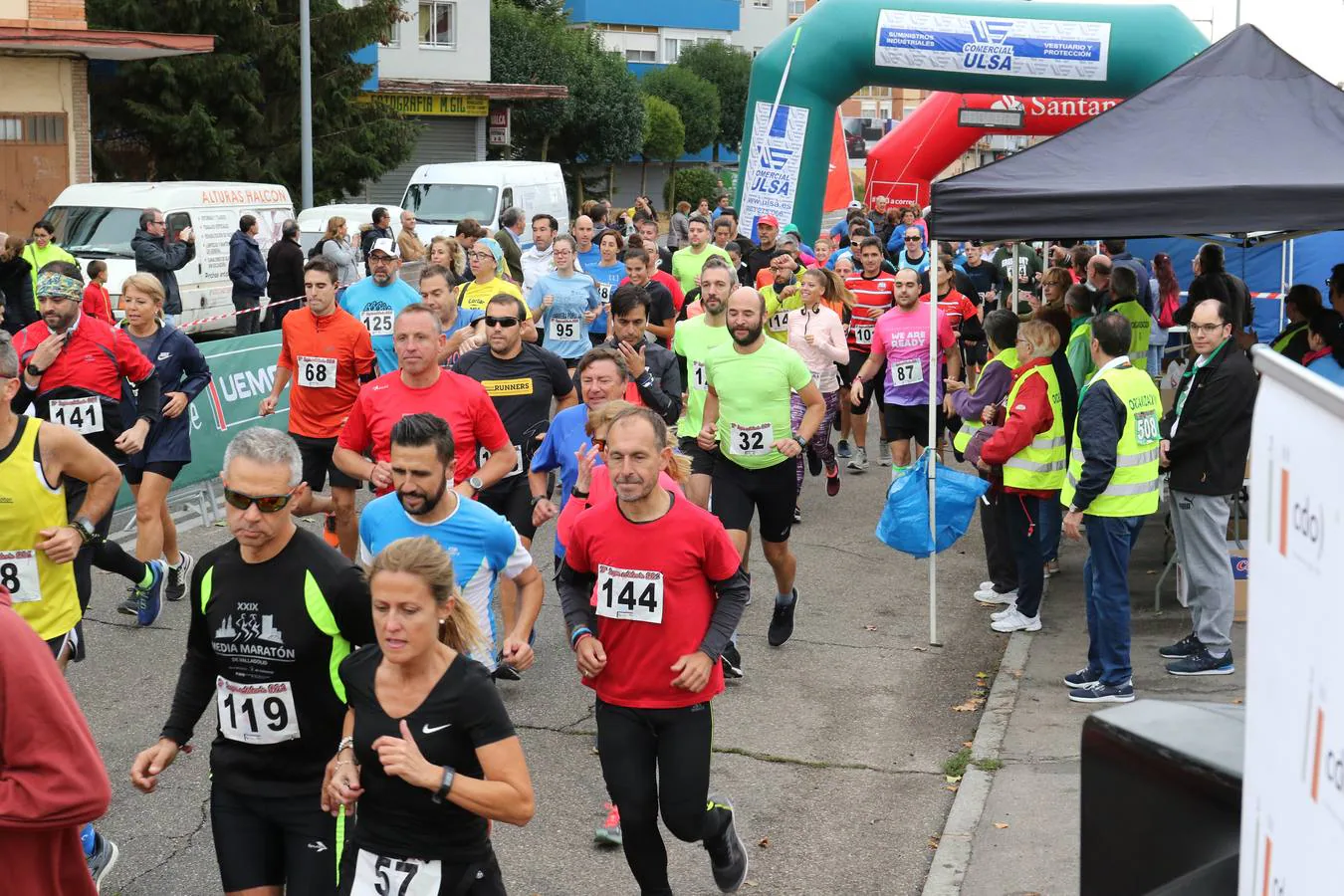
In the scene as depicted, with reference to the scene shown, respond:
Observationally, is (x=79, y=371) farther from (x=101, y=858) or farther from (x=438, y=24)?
(x=438, y=24)

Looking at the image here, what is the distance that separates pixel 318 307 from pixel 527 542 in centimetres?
206

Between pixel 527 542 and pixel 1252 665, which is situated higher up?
pixel 1252 665

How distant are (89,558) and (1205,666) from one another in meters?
5.42

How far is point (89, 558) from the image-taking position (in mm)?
A: 5969

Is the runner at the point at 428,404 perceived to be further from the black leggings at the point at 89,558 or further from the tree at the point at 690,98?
the tree at the point at 690,98

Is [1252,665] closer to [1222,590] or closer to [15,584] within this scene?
[15,584]

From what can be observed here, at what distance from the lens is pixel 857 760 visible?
723 cm

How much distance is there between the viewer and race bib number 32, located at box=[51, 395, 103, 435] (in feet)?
26.9

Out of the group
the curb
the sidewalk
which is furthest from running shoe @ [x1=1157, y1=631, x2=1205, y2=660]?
the curb

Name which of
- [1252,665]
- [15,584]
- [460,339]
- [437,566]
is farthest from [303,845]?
[460,339]

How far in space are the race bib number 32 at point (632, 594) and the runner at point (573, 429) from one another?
1721mm

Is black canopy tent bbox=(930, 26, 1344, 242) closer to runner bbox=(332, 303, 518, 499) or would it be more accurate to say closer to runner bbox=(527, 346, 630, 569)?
runner bbox=(527, 346, 630, 569)

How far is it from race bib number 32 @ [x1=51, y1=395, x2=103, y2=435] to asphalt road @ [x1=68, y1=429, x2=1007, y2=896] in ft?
A: 4.10

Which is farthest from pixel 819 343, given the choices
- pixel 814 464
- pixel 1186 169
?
pixel 1186 169
